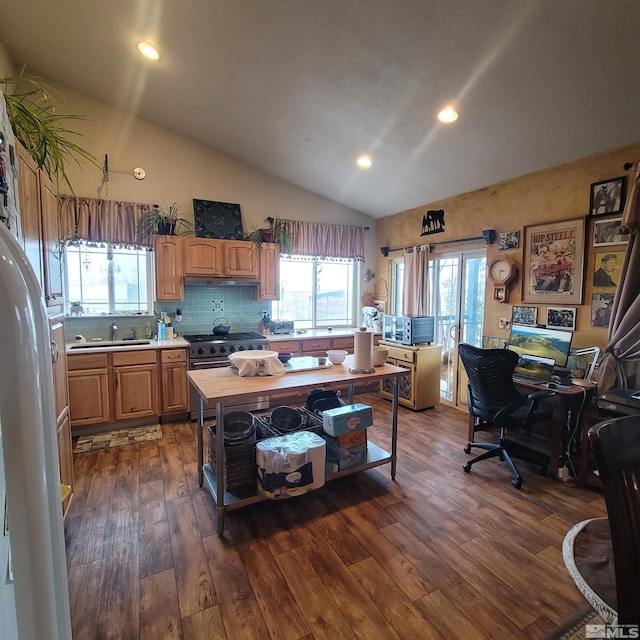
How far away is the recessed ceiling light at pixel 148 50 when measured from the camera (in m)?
2.76

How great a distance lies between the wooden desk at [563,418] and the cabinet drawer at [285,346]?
8.58 ft

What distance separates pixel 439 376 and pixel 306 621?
129 inches

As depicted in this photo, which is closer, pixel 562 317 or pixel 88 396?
pixel 562 317

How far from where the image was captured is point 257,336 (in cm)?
434

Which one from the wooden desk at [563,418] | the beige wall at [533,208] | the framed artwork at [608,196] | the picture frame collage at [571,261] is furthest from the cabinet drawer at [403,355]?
the framed artwork at [608,196]

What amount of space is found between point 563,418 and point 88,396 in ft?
13.9

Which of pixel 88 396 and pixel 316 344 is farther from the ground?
pixel 316 344

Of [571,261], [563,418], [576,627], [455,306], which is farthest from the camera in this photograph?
[455,306]

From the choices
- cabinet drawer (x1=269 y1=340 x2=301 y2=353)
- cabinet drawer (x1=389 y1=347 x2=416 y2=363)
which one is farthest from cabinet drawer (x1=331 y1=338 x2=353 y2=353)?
cabinet drawer (x1=389 y1=347 x2=416 y2=363)

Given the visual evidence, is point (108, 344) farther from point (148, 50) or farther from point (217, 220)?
point (148, 50)

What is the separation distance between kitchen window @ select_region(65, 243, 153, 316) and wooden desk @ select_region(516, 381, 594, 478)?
423 cm

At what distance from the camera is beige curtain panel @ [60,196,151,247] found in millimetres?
3619

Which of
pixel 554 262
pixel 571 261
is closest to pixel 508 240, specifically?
pixel 554 262

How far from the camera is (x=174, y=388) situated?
12.4ft
